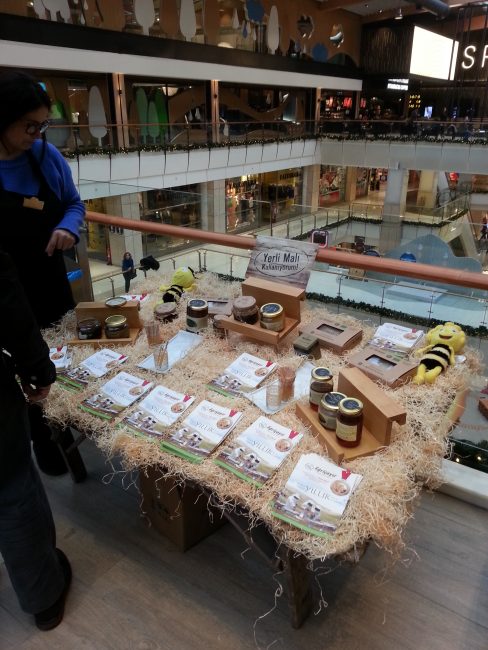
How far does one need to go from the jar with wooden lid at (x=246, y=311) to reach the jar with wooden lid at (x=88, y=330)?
71 centimetres

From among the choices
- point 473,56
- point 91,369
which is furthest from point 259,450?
point 473,56

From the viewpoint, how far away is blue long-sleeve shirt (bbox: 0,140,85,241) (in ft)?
6.74

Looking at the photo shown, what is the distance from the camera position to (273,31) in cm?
1895

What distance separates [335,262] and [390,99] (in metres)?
28.8

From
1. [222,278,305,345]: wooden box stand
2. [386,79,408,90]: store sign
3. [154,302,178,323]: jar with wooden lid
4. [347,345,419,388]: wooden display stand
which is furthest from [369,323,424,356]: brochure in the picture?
[386,79,408,90]: store sign

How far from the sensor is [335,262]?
2504 mm

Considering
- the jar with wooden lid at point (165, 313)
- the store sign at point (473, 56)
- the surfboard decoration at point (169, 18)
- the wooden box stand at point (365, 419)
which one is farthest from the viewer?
the store sign at point (473, 56)

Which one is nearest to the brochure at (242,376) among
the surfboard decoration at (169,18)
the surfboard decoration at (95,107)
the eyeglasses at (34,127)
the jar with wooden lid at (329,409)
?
the jar with wooden lid at (329,409)

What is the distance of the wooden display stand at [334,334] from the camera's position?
7.32 feet

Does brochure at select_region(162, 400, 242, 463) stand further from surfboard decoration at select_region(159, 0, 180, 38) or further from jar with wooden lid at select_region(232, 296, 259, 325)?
surfboard decoration at select_region(159, 0, 180, 38)

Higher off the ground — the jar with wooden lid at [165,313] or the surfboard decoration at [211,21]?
the surfboard decoration at [211,21]

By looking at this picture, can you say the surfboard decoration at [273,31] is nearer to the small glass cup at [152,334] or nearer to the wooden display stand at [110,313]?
the wooden display stand at [110,313]

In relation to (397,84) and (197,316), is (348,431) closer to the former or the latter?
(197,316)

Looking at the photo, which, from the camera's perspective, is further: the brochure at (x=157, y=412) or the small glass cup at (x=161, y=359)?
the small glass cup at (x=161, y=359)
